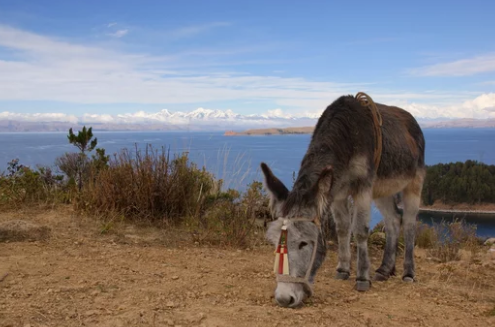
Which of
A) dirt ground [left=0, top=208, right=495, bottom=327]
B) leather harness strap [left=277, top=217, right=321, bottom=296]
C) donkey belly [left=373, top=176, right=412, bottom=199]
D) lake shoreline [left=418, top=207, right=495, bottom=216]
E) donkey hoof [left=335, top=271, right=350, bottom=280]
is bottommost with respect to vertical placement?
lake shoreline [left=418, top=207, right=495, bottom=216]

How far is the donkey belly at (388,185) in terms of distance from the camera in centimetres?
606

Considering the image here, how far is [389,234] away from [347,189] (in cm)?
184

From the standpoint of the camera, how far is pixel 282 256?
4.43m

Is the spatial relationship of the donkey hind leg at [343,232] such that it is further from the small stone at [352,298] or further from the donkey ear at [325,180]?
the donkey ear at [325,180]

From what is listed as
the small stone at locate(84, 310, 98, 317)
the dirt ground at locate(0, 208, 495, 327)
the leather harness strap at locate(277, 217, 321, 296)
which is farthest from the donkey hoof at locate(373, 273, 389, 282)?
the small stone at locate(84, 310, 98, 317)

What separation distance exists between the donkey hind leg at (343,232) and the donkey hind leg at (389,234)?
0.54 meters

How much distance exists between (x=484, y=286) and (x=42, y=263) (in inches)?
246

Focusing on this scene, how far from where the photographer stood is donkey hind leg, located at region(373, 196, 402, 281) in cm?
662

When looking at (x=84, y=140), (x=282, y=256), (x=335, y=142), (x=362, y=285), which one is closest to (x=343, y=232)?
(x=362, y=285)

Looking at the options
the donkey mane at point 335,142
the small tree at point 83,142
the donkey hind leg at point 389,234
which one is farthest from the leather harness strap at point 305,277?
the small tree at point 83,142

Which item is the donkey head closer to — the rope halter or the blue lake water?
the rope halter

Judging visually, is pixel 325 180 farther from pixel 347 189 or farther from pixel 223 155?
pixel 223 155

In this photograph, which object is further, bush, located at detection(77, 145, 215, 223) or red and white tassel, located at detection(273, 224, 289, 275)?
bush, located at detection(77, 145, 215, 223)

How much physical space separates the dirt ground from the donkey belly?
1.26m
